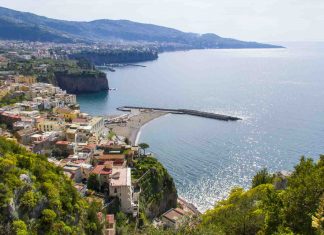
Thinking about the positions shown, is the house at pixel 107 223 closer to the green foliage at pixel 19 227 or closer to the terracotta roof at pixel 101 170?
the terracotta roof at pixel 101 170

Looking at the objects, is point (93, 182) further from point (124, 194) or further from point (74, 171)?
point (124, 194)

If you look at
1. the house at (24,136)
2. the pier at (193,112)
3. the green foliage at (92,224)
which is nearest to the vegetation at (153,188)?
the green foliage at (92,224)

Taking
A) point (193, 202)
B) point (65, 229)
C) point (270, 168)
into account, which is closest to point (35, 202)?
point (65, 229)

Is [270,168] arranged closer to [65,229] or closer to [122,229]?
[122,229]

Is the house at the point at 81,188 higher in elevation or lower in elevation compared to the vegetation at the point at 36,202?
lower

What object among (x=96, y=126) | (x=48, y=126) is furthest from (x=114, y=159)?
(x=96, y=126)
